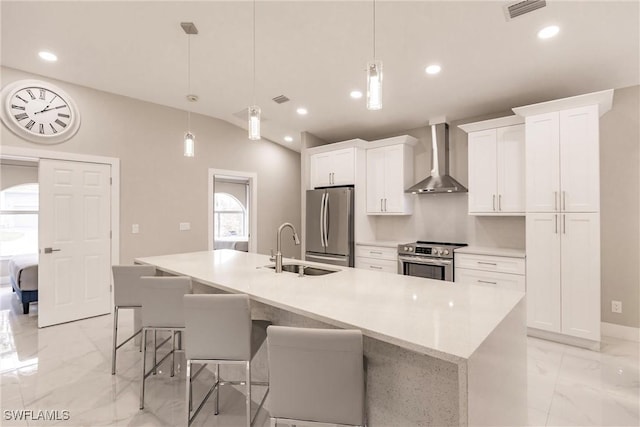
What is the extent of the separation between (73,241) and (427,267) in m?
4.40

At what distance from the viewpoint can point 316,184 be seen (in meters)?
5.20

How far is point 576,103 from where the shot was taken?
297 centimetres

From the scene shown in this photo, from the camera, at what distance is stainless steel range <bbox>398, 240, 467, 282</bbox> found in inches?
148

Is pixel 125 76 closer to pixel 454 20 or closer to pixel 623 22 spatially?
pixel 454 20

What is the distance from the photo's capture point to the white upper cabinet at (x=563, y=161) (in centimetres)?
292

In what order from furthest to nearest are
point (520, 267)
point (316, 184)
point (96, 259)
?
point (316, 184), point (96, 259), point (520, 267)

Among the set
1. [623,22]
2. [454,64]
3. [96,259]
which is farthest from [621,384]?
[96,259]

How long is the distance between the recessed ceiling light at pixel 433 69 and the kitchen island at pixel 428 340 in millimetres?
2147

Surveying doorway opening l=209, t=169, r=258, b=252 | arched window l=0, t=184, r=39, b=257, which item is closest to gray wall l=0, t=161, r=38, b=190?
arched window l=0, t=184, r=39, b=257

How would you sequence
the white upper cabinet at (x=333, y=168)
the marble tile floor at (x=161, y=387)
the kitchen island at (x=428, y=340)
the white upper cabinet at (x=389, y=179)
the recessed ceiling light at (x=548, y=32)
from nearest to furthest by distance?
the kitchen island at (x=428, y=340) → the marble tile floor at (x=161, y=387) → the recessed ceiling light at (x=548, y=32) → the white upper cabinet at (x=389, y=179) → the white upper cabinet at (x=333, y=168)

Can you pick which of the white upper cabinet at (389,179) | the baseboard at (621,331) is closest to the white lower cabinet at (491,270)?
the baseboard at (621,331)

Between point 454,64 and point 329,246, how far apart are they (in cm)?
284

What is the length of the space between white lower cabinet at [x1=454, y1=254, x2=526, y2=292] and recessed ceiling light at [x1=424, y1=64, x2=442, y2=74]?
202 centimetres

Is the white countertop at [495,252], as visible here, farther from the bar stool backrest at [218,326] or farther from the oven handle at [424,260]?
the bar stool backrest at [218,326]
